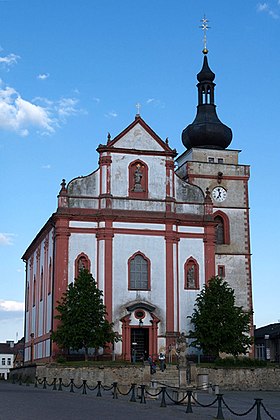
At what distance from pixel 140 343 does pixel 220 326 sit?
670 centimetres

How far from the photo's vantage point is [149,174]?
193 feet

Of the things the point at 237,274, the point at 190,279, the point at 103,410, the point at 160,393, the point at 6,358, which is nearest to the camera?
the point at 103,410

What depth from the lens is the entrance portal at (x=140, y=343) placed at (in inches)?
2184

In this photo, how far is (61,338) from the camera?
5141cm

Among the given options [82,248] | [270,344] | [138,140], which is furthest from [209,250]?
[270,344]

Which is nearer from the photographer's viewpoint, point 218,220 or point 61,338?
point 61,338

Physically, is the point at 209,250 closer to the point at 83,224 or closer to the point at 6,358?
the point at 83,224

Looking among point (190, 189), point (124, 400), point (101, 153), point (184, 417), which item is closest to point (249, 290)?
point (190, 189)

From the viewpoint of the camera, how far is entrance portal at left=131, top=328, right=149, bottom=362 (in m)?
55.5

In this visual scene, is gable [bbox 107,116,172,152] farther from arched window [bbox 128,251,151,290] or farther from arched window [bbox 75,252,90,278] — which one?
arched window [bbox 75,252,90,278]

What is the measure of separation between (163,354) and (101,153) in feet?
54.3

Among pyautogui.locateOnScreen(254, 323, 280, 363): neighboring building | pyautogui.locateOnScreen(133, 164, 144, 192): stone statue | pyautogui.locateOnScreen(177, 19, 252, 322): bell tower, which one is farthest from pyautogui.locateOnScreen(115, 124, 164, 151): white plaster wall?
pyautogui.locateOnScreen(254, 323, 280, 363): neighboring building

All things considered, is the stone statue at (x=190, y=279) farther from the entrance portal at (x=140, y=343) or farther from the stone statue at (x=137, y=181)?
the stone statue at (x=137, y=181)

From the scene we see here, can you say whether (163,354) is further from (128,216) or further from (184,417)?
(184,417)
